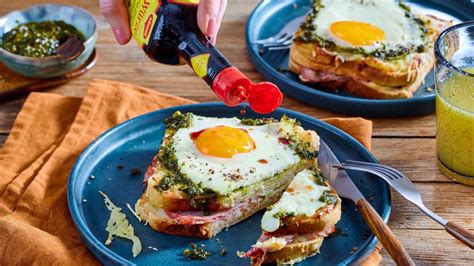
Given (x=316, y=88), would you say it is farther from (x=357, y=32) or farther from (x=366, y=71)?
(x=357, y=32)

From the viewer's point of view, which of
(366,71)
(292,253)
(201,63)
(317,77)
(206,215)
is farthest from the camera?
(317,77)

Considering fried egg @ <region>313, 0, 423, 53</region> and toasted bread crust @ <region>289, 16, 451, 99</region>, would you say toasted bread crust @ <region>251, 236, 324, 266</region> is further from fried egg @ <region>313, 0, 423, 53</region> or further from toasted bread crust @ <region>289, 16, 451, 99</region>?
fried egg @ <region>313, 0, 423, 53</region>

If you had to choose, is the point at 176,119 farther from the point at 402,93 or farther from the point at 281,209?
the point at 402,93

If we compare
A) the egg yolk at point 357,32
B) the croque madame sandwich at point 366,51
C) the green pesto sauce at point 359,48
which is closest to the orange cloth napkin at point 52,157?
the croque madame sandwich at point 366,51

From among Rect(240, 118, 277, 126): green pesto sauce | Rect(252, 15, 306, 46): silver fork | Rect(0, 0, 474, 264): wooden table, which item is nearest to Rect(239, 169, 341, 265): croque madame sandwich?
Rect(0, 0, 474, 264): wooden table

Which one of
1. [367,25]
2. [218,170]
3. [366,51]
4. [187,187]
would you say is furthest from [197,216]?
[367,25]
